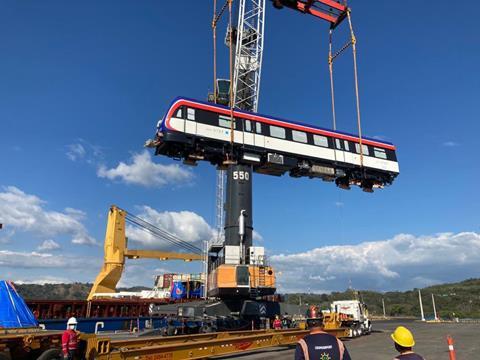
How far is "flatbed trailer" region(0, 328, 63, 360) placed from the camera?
28.7 feet

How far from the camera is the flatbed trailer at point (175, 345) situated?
1020cm

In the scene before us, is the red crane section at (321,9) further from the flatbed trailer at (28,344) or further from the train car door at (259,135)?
the flatbed trailer at (28,344)

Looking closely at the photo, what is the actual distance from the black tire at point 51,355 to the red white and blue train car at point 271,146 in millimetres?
16229

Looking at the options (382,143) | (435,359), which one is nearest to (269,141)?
(382,143)

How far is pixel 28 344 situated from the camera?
29.6ft

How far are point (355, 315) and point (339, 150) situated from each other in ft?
41.0

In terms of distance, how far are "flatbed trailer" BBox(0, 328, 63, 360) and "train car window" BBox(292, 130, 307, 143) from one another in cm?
2181

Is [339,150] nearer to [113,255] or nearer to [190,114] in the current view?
[190,114]

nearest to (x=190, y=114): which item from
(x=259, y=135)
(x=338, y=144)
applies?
(x=259, y=135)

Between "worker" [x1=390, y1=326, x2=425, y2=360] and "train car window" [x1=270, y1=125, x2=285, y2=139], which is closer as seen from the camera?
"worker" [x1=390, y1=326, x2=425, y2=360]

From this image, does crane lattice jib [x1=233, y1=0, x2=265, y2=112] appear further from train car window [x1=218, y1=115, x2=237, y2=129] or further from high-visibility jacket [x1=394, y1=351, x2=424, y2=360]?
high-visibility jacket [x1=394, y1=351, x2=424, y2=360]

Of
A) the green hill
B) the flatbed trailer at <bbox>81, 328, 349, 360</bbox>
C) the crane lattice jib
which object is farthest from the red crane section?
the green hill

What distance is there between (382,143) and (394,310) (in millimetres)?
84709

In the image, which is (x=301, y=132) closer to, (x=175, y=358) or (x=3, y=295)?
(x=175, y=358)
